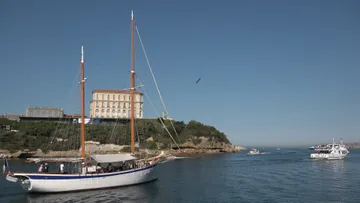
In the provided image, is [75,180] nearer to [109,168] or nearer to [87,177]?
[87,177]

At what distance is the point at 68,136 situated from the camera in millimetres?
81188

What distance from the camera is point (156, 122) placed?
350 feet

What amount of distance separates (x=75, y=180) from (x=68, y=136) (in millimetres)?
52140

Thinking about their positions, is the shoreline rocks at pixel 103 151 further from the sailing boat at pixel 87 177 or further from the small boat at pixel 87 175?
the small boat at pixel 87 175

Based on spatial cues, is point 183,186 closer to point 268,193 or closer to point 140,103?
point 268,193

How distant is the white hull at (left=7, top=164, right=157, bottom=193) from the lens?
3083 centimetres

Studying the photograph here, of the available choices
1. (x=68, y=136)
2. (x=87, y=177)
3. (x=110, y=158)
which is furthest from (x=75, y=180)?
(x=68, y=136)

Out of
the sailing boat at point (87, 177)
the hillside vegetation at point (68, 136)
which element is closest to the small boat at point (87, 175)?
the sailing boat at point (87, 177)

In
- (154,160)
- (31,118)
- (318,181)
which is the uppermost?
(31,118)

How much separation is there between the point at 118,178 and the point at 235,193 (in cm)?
1258

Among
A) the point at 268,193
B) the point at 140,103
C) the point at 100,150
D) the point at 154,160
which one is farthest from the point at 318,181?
the point at 140,103

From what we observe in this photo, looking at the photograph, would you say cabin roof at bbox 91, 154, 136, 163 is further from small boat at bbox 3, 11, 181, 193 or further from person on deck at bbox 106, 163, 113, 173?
person on deck at bbox 106, 163, 113, 173

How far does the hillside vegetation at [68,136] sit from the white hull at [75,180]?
3685cm

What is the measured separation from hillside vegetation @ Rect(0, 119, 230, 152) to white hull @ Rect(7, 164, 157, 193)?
121 feet
